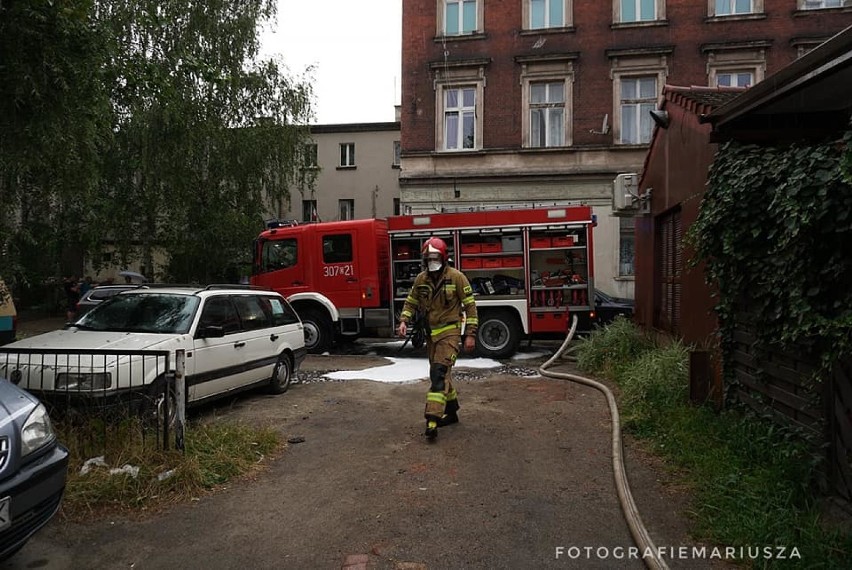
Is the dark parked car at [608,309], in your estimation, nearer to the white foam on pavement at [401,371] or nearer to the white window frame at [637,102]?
the white foam on pavement at [401,371]

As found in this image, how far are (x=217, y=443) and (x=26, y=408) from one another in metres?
1.91

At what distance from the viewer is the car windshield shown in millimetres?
6047

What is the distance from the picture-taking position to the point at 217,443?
4.90m

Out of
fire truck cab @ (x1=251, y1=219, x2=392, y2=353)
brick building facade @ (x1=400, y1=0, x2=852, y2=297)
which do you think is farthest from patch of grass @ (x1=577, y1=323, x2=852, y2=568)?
brick building facade @ (x1=400, y1=0, x2=852, y2=297)

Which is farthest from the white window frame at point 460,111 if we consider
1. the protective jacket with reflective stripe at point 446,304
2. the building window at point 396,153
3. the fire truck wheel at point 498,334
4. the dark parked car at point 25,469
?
the dark parked car at point 25,469

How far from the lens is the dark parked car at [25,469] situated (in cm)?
277

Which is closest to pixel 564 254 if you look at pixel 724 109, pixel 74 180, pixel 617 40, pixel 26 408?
pixel 724 109

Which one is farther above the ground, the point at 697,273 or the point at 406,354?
the point at 697,273

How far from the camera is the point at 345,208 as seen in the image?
97.0 feet

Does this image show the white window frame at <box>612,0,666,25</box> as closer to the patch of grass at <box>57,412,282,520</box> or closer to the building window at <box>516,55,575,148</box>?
the building window at <box>516,55,575,148</box>

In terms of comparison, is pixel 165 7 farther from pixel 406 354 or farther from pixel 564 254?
pixel 564 254

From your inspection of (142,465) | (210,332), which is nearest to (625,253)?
(210,332)

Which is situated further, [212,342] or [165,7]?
[165,7]

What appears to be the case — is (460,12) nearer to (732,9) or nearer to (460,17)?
(460,17)
